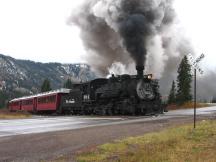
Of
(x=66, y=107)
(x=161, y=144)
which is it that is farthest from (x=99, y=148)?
(x=66, y=107)

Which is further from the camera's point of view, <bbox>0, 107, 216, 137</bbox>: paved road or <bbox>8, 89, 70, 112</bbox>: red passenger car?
<bbox>8, 89, 70, 112</bbox>: red passenger car

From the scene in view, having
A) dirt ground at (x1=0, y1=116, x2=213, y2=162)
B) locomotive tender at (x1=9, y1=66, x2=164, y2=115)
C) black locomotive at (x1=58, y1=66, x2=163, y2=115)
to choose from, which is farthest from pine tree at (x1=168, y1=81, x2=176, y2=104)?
dirt ground at (x1=0, y1=116, x2=213, y2=162)

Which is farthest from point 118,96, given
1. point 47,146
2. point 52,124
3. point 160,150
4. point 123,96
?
point 160,150

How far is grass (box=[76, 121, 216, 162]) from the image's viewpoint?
1125 centimetres

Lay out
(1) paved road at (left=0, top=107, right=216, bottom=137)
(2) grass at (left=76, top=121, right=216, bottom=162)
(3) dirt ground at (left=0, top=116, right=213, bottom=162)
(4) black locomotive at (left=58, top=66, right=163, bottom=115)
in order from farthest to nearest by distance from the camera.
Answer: (4) black locomotive at (left=58, top=66, right=163, bottom=115) → (1) paved road at (left=0, top=107, right=216, bottom=137) → (3) dirt ground at (left=0, top=116, right=213, bottom=162) → (2) grass at (left=76, top=121, right=216, bottom=162)

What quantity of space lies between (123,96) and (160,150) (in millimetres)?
25392

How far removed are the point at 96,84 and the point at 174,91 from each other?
41.5m

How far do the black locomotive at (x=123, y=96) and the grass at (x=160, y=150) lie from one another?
19.8m

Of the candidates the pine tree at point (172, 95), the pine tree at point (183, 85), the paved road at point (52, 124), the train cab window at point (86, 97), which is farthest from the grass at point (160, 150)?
the pine tree at point (172, 95)

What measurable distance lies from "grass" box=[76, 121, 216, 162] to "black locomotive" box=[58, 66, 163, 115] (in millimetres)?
19774

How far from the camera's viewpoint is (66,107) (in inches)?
1955

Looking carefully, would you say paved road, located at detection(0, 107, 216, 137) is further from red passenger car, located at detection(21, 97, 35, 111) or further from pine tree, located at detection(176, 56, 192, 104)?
pine tree, located at detection(176, 56, 192, 104)

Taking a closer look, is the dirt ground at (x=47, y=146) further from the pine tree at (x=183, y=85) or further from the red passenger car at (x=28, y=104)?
the pine tree at (x=183, y=85)

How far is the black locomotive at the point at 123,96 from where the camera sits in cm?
3709
